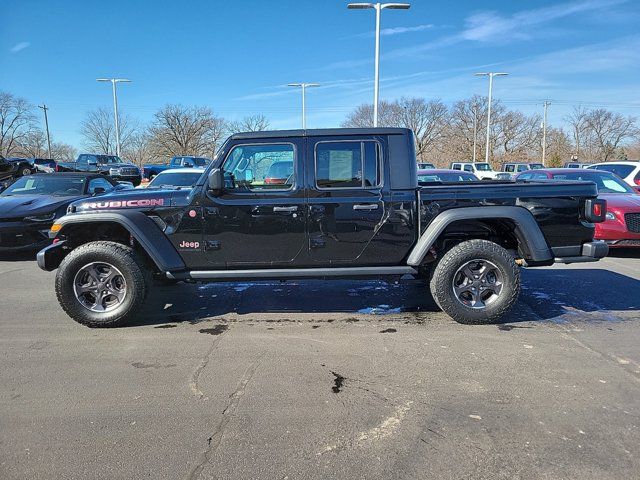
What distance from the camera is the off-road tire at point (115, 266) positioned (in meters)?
4.65

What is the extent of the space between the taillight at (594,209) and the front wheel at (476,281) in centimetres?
92

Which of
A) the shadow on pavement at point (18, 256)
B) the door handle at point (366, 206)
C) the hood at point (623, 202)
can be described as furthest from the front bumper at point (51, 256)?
the hood at point (623, 202)

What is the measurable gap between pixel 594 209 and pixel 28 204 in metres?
9.04

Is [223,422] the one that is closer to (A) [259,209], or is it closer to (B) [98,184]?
(A) [259,209]

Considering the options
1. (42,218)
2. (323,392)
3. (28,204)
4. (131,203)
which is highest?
(131,203)

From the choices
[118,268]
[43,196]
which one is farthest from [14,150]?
[118,268]

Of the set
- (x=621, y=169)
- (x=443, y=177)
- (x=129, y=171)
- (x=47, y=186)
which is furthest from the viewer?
(x=129, y=171)

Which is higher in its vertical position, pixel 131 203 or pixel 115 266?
pixel 131 203

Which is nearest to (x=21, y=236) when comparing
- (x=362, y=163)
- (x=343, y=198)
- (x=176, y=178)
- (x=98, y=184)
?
(x=98, y=184)

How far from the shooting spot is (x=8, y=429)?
2887 millimetres

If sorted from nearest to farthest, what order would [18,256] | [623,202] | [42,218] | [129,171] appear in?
1. [623,202]
2. [42,218]
3. [18,256]
4. [129,171]

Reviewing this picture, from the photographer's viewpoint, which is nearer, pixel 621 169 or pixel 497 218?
pixel 497 218

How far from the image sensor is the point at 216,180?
14.8 ft

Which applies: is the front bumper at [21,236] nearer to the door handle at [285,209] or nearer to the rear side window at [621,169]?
the door handle at [285,209]
